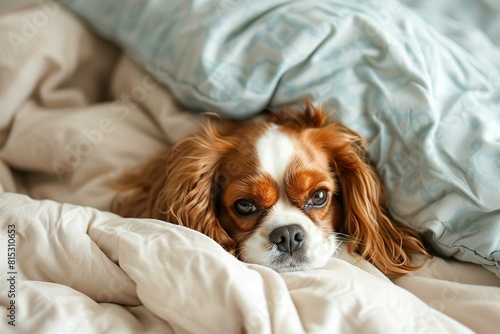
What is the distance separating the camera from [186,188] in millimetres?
1622

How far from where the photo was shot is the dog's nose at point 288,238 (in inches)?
57.8

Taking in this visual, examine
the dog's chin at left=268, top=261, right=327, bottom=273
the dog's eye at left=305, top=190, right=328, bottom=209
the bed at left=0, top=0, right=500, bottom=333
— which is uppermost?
the bed at left=0, top=0, right=500, bottom=333

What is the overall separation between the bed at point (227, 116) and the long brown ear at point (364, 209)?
4cm

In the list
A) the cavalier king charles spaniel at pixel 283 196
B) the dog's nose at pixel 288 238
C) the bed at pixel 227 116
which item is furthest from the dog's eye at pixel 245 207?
the bed at pixel 227 116

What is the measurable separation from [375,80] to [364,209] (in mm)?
368

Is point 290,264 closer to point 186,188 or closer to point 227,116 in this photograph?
point 186,188

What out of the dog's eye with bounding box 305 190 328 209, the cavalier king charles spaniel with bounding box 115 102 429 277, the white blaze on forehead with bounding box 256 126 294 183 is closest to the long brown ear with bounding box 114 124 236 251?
the cavalier king charles spaniel with bounding box 115 102 429 277

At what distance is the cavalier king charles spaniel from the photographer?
1.52 metres

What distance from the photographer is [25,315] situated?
1197 millimetres

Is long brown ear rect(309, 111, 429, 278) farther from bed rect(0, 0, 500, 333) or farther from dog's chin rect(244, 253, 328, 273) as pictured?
dog's chin rect(244, 253, 328, 273)

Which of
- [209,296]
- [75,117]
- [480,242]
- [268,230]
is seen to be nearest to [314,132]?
[268,230]

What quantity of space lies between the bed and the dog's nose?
4.4 inches

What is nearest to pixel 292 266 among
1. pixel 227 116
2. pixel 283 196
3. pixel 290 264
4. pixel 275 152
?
pixel 290 264

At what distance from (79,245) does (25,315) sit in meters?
0.22
